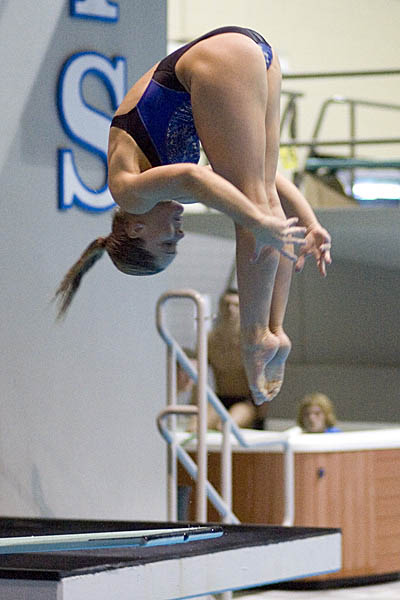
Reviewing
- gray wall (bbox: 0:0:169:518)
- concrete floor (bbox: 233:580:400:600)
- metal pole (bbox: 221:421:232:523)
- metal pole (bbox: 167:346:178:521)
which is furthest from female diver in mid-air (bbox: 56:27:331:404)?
concrete floor (bbox: 233:580:400:600)

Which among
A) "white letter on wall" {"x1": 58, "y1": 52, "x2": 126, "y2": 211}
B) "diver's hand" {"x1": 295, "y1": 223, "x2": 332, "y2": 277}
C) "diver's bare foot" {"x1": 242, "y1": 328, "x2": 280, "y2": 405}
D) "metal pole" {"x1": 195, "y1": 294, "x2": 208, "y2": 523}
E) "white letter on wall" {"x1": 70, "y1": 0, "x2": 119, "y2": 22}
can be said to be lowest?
"metal pole" {"x1": 195, "y1": 294, "x2": 208, "y2": 523}

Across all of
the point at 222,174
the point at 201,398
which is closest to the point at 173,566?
the point at 222,174

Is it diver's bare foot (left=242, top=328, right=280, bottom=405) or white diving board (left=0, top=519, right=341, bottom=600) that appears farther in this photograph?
white diving board (left=0, top=519, right=341, bottom=600)

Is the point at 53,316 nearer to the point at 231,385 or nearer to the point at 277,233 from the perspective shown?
the point at 277,233

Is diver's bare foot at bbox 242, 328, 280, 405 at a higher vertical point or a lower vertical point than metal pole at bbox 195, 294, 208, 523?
higher

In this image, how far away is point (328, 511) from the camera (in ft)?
23.6

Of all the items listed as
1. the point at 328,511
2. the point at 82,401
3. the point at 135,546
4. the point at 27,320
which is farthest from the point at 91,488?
the point at 328,511

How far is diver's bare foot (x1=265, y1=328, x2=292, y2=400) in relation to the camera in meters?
2.92

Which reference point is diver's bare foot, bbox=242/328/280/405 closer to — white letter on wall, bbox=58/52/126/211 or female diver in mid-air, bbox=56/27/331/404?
female diver in mid-air, bbox=56/27/331/404

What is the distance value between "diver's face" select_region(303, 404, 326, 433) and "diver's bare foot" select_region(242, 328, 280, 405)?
4947 millimetres

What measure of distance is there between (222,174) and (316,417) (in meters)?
5.36

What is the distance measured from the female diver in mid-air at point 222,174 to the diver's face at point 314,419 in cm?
491

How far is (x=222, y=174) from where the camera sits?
266cm

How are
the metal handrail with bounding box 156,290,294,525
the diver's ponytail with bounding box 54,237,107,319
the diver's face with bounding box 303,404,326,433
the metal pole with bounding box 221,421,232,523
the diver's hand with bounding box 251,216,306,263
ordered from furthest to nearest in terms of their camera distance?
the diver's face with bounding box 303,404,326,433
the metal pole with bounding box 221,421,232,523
the metal handrail with bounding box 156,290,294,525
the diver's ponytail with bounding box 54,237,107,319
the diver's hand with bounding box 251,216,306,263
